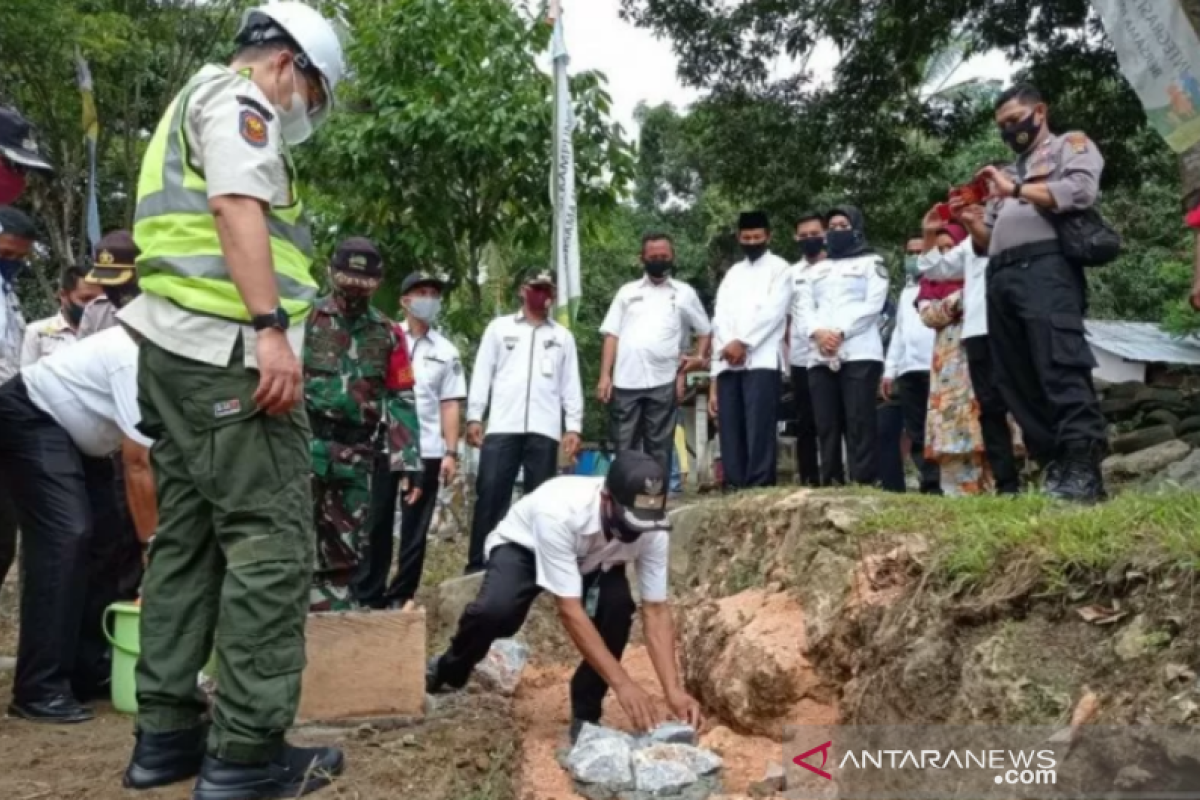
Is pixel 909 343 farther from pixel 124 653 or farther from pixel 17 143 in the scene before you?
pixel 17 143

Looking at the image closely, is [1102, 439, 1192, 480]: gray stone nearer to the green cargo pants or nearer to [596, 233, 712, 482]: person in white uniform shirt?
[596, 233, 712, 482]: person in white uniform shirt

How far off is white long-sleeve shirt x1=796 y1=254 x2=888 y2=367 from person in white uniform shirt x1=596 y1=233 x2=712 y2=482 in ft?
2.51

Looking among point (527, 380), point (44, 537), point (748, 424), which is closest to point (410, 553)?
point (527, 380)

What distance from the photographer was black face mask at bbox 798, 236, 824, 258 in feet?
22.4

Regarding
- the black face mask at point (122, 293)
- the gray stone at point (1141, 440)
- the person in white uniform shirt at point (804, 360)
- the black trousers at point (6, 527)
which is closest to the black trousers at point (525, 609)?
the black trousers at point (6, 527)

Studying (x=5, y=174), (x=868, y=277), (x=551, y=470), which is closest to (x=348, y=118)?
(x=551, y=470)

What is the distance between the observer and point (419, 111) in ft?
26.8

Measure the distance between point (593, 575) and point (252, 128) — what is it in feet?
Result: 7.51

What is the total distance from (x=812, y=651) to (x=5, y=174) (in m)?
3.24

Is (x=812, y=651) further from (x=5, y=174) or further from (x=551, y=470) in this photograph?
(x=5, y=174)

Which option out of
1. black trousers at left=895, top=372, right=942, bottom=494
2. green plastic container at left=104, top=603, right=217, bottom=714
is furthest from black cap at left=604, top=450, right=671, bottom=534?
black trousers at left=895, top=372, right=942, bottom=494

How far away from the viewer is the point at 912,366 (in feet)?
23.2

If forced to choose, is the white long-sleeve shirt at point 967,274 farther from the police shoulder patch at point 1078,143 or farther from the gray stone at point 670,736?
the gray stone at point 670,736

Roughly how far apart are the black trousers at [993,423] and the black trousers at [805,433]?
55.1 inches
